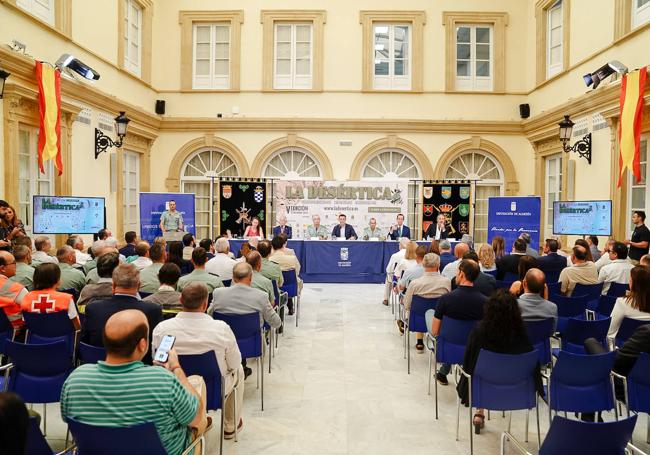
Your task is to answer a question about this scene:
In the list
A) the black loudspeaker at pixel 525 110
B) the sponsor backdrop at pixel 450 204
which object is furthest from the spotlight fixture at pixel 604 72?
the sponsor backdrop at pixel 450 204

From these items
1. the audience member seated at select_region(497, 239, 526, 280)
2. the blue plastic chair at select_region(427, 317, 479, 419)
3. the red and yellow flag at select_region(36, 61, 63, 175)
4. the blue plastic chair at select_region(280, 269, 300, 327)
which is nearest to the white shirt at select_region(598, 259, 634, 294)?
the audience member seated at select_region(497, 239, 526, 280)

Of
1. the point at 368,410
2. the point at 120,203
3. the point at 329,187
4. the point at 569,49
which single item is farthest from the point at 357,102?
the point at 368,410

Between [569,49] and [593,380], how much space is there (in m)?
10.0

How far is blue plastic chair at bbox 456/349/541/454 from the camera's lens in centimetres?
319

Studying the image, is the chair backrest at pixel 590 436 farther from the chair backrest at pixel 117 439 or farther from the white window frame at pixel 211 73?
the white window frame at pixel 211 73

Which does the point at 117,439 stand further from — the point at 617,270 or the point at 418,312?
the point at 617,270

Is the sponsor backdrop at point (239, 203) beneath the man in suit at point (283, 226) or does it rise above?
above

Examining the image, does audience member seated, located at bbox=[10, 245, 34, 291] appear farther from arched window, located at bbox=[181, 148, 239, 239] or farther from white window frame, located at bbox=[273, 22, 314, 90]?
white window frame, located at bbox=[273, 22, 314, 90]

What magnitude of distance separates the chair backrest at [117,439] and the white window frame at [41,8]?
26.6ft

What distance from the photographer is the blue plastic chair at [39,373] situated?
3.20m

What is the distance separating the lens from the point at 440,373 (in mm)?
4785

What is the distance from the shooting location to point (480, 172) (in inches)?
539

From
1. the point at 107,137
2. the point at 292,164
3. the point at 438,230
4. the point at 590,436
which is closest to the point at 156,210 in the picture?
the point at 107,137

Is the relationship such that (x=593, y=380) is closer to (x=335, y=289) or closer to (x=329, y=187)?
(x=335, y=289)
